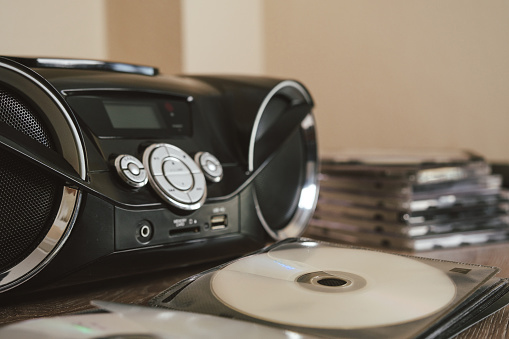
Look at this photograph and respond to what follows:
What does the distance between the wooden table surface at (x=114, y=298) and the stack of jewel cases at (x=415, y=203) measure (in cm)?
11

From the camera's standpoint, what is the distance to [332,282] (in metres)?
0.41

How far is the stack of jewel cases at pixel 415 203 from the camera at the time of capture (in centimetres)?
71

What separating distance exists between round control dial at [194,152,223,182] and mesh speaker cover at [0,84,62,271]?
0.49ft

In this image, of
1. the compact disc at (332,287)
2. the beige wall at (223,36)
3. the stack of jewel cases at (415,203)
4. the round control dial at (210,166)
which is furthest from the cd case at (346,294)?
the beige wall at (223,36)

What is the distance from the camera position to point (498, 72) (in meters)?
1.06

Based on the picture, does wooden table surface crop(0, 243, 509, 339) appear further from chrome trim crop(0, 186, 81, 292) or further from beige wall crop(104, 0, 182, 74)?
beige wall crop(104, 0, 182, 74)

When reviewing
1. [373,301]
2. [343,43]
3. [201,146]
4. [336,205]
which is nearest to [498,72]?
[343,43]

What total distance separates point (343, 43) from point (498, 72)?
34cm

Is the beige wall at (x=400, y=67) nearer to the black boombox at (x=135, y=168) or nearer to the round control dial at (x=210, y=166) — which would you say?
the black boombox at (x=135, y=168)

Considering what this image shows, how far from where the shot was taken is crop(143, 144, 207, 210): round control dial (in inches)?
19.5

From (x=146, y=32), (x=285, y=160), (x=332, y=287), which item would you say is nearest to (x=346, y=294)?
(x=332, y=287)

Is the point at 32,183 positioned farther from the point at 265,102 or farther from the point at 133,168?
the point at 265,102

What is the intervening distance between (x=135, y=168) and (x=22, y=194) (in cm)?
10

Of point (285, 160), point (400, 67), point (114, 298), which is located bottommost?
point (114, 298)
